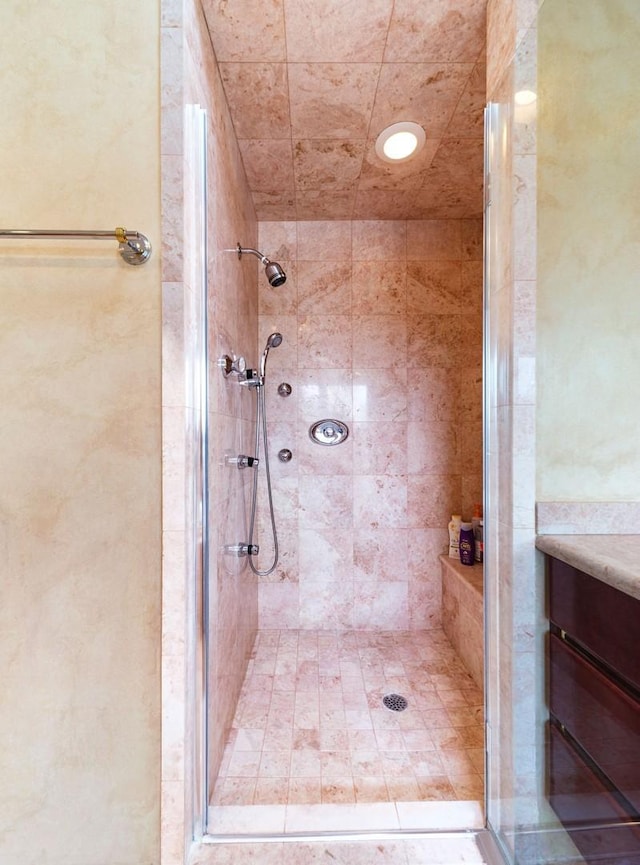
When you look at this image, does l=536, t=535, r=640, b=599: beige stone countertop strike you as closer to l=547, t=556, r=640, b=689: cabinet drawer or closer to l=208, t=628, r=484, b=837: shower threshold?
l=547, t=556, r=640, b=689: cabinet drawer

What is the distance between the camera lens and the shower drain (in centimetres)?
161

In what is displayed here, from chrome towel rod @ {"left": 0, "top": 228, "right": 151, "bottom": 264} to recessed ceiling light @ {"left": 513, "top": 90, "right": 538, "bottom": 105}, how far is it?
1.06 m

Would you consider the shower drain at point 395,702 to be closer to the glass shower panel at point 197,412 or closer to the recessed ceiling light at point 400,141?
the glass shower panel at point 197,412

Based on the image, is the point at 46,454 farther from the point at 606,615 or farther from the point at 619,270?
the point at 619,270

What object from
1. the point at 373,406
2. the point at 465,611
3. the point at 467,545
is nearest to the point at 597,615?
the point at 465,611

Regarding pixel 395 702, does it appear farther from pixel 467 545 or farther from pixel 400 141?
pixel 400 141

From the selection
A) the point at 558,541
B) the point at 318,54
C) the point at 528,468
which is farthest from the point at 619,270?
the point at 318,54

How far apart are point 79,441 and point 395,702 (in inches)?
64.6

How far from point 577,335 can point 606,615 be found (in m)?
0.70

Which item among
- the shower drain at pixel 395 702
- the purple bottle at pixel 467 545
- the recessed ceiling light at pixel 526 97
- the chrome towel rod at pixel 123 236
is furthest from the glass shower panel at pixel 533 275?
the purple bottle at pixel 467 545

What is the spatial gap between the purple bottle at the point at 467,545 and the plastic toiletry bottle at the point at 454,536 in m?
0.06

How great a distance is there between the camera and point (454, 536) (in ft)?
7.41

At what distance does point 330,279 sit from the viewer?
2311mm

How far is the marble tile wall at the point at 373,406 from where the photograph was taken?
7.56ft
